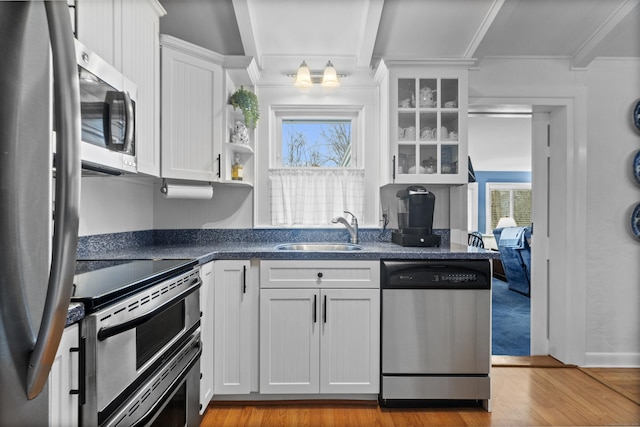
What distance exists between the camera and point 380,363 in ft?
6.47

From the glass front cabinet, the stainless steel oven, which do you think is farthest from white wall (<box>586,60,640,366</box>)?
the stainless steel oven

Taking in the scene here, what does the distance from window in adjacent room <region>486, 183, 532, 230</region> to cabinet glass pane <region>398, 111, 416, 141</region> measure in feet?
19.6

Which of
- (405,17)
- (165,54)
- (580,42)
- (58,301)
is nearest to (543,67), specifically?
(580,42)

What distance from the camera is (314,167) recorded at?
2689mm

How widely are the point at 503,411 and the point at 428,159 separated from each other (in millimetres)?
1627

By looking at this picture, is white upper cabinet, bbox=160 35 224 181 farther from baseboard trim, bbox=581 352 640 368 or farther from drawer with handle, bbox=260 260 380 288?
baseboard trim, bbox=581 352 640 368

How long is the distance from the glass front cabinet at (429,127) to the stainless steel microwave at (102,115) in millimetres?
1638

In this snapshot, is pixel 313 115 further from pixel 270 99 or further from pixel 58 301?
pixel 58 301

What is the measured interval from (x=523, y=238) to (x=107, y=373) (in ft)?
15.3

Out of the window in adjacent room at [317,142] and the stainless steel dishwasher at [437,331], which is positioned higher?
the window in adjacent room at [317,142]

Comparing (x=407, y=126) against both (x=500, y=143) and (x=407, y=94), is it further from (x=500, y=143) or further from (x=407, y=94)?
(x=500, y=143)

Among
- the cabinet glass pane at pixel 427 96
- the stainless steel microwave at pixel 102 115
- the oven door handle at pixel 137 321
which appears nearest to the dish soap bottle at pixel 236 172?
the stainless steel microwave at pixel 102 115

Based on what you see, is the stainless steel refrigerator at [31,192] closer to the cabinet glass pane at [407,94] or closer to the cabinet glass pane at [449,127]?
the cabinet glass pane at [407,94]

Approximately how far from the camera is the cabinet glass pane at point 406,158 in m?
2.39
